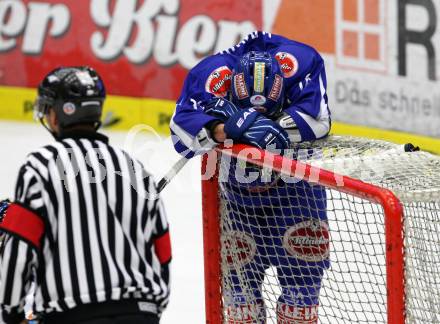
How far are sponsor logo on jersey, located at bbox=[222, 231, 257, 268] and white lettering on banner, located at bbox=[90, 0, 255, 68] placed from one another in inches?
142

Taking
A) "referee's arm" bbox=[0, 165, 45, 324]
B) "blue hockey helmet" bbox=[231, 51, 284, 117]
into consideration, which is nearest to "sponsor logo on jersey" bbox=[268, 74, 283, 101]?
"blue hockey helmet" bbox=[231, 51, 284, 117]

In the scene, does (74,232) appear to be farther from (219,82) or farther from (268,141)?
(219,82)

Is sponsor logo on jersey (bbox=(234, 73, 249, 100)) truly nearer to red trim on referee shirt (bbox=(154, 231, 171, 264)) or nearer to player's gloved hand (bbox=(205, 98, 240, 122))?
player's gloved hand (bbox=(205, 98, 240, 122))

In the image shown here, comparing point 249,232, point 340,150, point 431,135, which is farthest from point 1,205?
point 431,135

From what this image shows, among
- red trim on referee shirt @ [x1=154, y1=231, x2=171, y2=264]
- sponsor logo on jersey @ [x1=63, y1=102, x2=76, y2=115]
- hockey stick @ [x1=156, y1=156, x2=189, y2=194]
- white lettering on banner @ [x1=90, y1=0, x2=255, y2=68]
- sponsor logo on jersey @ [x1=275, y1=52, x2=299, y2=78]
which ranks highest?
white lettering on banner @ [x1=90, y1=0, x2=255, y2=68]

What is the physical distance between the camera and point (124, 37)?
741cm

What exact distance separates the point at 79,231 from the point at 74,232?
0.01 meters

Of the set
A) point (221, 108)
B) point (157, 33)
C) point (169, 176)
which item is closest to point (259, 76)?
point (221, 108)

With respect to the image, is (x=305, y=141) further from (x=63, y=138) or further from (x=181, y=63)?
(x=181, y=63)

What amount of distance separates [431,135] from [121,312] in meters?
3.80

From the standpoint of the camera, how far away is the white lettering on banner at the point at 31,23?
763cm

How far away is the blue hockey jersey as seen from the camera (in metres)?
3.30

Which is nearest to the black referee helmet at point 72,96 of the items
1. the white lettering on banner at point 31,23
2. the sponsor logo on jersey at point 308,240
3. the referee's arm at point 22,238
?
the referee's arm at point 22,238

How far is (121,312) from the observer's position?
2.52m
